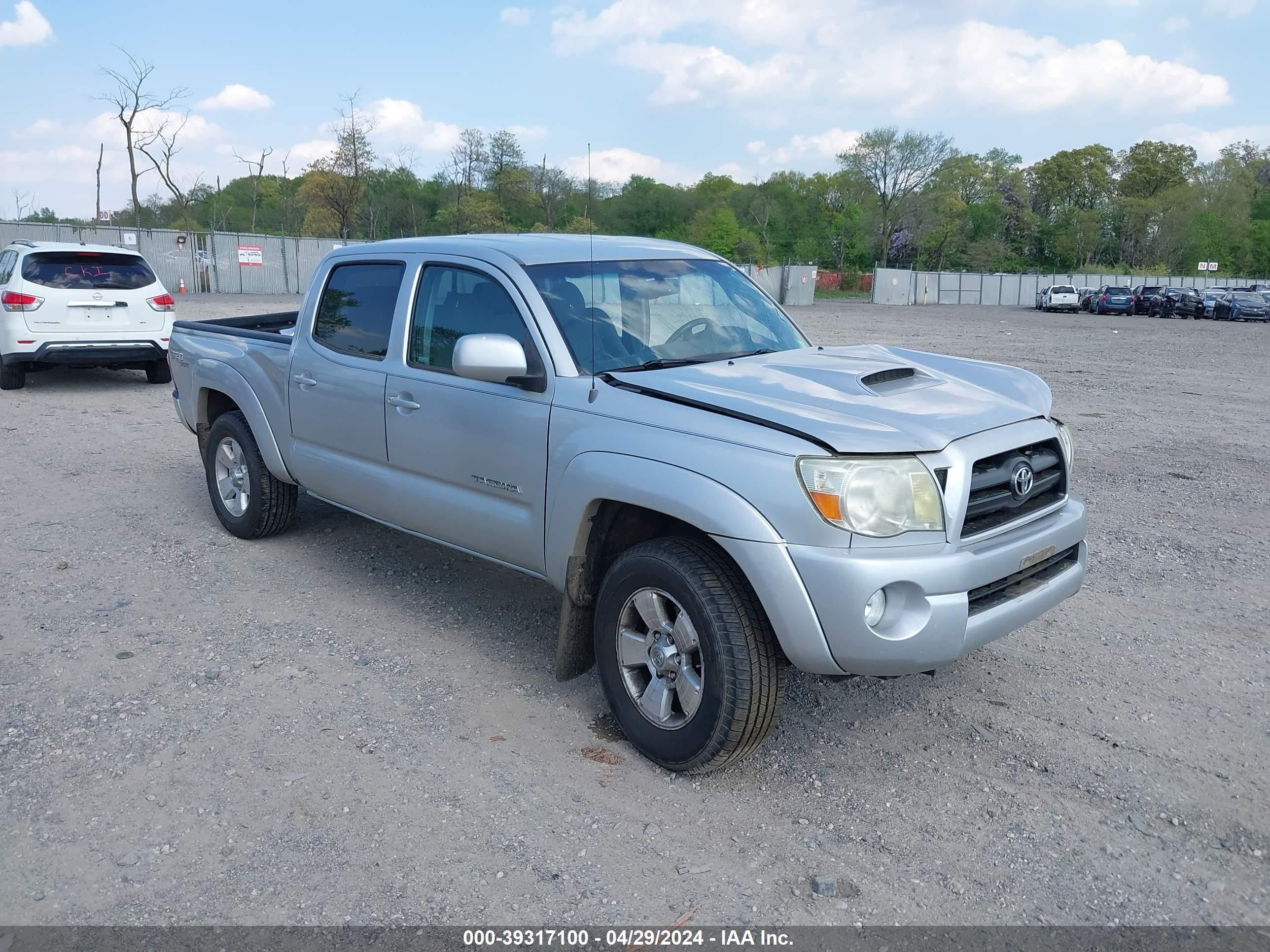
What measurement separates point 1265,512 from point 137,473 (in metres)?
8.67

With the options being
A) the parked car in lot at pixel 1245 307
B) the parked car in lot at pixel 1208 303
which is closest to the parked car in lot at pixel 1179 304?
the parked car in lot at pixel 1208 303

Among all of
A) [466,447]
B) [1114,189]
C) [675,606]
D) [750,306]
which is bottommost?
[675,606]

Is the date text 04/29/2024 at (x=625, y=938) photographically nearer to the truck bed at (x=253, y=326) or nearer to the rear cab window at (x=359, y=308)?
the rear cab window at (x=359, y=308)

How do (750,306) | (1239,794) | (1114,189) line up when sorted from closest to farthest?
(1239,794) → (750,306) → (1114,189)

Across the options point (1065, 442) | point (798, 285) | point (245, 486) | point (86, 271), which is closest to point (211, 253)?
point (86, 271)

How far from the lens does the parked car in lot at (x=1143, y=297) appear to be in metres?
50.9

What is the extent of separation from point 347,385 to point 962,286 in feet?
222

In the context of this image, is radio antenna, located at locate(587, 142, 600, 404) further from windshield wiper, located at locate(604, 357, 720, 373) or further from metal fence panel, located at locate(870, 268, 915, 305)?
metal fence panel, located at locate(870, 268, 915, 305)

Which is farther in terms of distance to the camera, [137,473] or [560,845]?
[137,473]

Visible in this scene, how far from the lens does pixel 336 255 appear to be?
5.62 meters

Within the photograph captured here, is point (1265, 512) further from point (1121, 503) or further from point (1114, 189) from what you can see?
point (1114, 189)

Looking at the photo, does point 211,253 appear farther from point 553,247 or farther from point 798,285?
point 553,247

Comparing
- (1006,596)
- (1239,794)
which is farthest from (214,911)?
(1239,794)

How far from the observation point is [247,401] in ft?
19.8
